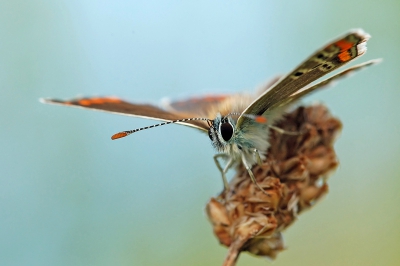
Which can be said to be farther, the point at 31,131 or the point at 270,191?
the point at 31,131

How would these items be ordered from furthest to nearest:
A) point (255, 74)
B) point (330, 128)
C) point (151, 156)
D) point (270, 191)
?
point (255, 74)
point (151, 156)
point (330, 128)
point (270, 191)

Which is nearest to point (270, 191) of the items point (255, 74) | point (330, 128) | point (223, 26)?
point (330, 128)

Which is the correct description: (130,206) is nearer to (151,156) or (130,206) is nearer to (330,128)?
(151,156)

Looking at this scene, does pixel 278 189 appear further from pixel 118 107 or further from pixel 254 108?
pixel 118 107

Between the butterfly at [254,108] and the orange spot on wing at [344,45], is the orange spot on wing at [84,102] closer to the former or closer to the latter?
the butterfly at [254,108]

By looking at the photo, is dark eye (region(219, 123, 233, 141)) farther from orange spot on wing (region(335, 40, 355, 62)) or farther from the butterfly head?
orange spot on wing (region(335, 40, 355, 62))

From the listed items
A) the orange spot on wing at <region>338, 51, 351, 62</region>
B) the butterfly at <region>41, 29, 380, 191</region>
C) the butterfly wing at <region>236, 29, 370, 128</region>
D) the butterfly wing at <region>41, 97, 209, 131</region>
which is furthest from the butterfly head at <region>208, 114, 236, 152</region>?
the orange spot on wing at <region>338, 51, 351, 62</region>
